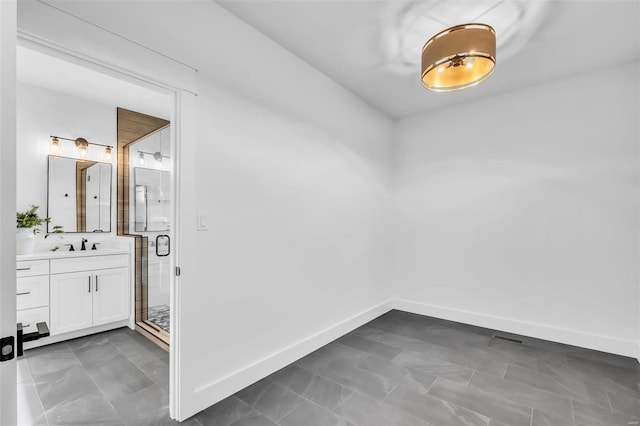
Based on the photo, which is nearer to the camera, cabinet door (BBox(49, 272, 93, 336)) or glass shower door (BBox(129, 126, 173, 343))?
cabinet door (BBox(49, 272, 93, 336))

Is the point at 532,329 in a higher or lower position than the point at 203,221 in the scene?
lower

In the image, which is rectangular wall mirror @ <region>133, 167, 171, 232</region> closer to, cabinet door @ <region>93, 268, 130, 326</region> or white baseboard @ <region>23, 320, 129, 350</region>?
cabinet door @ <region>93, 268, 130, 326</region>

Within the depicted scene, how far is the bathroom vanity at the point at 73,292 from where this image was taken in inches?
116

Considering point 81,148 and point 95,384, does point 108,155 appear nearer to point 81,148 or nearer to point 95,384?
point 81,148

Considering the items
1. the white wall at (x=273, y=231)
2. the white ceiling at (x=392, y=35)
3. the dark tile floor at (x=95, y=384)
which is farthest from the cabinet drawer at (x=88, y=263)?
the white ceiling at (x=392, y=35)

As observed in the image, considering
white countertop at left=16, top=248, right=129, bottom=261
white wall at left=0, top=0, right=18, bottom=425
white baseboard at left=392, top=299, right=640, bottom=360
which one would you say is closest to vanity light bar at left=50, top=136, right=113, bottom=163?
white countertop at left=16, top=248, right=129, bottom=261

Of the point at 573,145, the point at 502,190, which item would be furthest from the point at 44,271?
the point at 573,145

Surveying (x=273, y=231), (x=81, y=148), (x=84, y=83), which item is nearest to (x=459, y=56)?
(x=273, y=231)

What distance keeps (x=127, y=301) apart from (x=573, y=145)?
537cm

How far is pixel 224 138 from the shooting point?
218cm

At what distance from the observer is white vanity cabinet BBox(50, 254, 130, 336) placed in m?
3.11

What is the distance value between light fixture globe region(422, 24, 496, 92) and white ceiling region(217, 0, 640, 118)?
320 millimetres

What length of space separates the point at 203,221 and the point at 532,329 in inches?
144

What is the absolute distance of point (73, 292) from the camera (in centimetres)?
322
